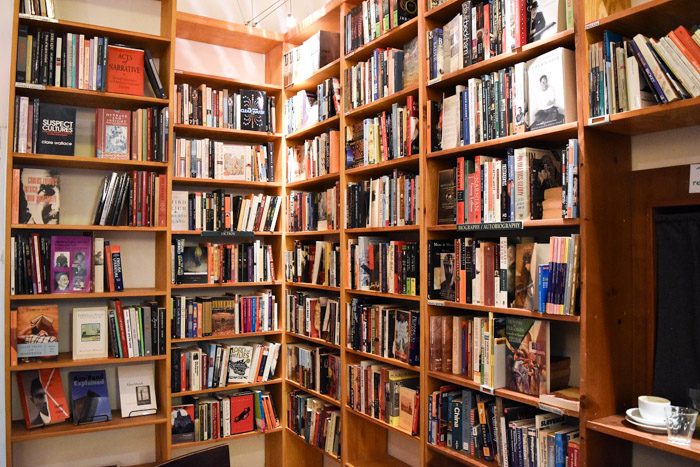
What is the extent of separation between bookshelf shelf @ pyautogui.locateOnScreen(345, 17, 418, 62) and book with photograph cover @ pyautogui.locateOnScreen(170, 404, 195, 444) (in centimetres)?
230

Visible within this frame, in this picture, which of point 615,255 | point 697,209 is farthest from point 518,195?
point 697,209

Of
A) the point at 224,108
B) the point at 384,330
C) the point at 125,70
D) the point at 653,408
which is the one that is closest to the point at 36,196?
the point at 125,70

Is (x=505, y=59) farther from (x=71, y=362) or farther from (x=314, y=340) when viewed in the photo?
(x=71, y=362)

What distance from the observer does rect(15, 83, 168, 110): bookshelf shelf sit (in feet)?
9.69

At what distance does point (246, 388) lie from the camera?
12.3 ft

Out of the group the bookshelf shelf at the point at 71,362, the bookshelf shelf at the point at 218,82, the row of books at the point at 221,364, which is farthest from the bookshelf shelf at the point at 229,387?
the bookshelf shelf at the point at 218,82

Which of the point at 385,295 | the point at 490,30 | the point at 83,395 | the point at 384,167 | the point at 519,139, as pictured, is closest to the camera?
the point at 519,139

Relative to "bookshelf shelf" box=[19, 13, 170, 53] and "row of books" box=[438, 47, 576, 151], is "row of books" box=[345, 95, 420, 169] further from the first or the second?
"bookshelf shelf" box=[19, 13, 170, 53]

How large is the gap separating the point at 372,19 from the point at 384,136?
0.63m

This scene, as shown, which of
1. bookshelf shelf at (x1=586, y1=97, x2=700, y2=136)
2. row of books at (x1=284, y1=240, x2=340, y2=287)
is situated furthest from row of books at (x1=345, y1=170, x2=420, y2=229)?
bookshelf shelf at (x1=586, y1=97, x2=700, y2=136)

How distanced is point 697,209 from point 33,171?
3.08m

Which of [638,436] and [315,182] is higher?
[315,182]

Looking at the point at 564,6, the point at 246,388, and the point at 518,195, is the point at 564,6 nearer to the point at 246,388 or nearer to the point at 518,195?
the point at 518,195

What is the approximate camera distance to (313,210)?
3.51 m
